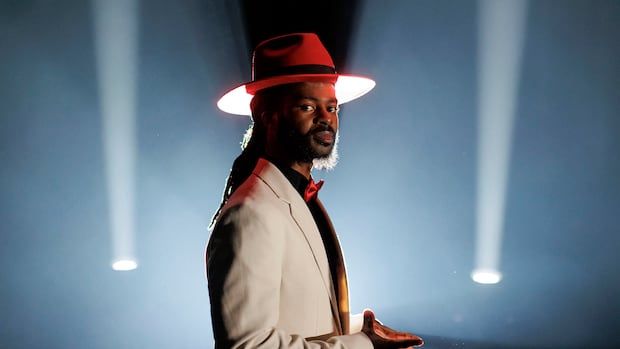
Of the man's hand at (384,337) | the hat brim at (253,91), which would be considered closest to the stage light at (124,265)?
the hat brim at (253,91)

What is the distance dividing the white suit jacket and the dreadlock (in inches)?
5.6

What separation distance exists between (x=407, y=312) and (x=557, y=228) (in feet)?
2.52

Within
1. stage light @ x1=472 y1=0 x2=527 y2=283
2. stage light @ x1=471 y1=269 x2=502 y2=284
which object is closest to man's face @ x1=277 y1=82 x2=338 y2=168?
stage light @ x1=472 y1=0 x2=527 y2=283

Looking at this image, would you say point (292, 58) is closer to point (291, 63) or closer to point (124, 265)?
point (291, 63)

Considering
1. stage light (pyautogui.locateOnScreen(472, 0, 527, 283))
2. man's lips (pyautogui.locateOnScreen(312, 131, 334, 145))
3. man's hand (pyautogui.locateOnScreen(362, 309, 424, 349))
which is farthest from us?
stage light (pyautogui.locateOnScreen(472, 0, 527, 283))

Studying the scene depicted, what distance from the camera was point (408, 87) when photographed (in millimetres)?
3053

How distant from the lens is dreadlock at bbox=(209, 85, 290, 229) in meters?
1.60

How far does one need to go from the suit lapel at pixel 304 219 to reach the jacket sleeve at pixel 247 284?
99 mm

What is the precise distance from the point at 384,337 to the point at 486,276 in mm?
1613

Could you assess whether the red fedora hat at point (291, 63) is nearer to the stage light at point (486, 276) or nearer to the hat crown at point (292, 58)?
the hat crown at point (292, 58)

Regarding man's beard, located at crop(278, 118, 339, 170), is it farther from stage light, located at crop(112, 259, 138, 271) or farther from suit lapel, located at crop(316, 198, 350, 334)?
stage light, located at crop(112, 259, 138, 271)

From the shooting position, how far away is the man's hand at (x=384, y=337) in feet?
4.62

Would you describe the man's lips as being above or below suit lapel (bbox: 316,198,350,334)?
above

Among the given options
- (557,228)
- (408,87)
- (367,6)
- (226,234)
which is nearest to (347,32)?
(367,6)
